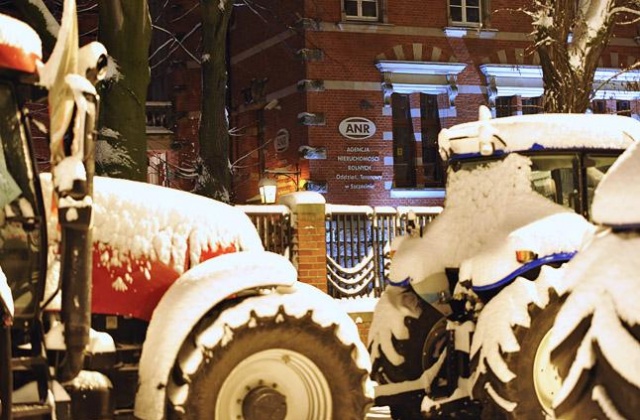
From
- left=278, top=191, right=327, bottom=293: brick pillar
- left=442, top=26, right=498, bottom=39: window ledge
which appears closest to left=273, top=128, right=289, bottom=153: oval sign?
left=442, top=26, right=498, bottom=39: window ledge

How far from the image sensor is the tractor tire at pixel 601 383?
2.56m

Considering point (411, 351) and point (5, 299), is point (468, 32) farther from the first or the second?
point (5, 299)

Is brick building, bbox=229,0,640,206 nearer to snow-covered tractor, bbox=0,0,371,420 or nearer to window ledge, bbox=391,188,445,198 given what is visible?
window ledge, bbox=391,188,445,198

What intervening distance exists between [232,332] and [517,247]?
2.41 metres

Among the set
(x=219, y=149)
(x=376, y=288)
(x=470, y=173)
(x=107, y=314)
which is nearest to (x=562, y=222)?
(x=470, y=173)

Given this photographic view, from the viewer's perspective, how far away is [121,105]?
11391 millimetres

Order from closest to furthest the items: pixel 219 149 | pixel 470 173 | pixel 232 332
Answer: pixel 232 332
pixel 470 173
pixel 219 149

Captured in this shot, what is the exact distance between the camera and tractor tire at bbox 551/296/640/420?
8.39ft

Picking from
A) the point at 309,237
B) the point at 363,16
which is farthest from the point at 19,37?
the point at 363,16

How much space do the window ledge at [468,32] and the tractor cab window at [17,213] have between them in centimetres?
2091

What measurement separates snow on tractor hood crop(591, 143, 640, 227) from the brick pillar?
10.4 meters

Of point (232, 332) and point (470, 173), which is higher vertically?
point (470, 173)

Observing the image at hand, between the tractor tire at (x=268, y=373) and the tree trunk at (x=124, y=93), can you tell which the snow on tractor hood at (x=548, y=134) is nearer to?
the tractor tire at (x=268, y=373)

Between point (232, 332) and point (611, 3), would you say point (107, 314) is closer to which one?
point (232, 332)
